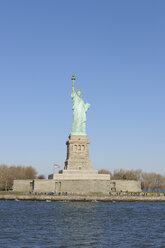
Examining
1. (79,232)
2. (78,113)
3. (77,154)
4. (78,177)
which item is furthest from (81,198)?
(79,232)

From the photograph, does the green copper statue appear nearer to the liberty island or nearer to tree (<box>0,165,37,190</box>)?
the liberty island

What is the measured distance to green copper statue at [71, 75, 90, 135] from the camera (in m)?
77.0

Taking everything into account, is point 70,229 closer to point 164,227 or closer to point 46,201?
point 164,227

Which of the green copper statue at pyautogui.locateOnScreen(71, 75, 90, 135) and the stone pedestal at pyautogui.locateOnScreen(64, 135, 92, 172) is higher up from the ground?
the green copper statue at pyautogui.locateOnScreen(71, 75, 90, 135)

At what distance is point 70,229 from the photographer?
28125mm

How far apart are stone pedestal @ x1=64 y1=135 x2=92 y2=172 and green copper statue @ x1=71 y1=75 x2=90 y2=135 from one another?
238 centimetres

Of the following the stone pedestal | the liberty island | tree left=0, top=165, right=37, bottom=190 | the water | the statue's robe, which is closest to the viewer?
the water

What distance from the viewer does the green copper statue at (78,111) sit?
77.0m

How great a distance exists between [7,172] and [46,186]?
3834cm

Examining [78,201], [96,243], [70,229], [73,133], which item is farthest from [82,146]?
[96,243]

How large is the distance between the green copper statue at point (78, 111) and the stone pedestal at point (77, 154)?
238cm

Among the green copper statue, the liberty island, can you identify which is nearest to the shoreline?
the liberty island

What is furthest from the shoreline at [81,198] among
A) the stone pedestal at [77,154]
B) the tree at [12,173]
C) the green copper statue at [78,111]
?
the tree at [12,173]

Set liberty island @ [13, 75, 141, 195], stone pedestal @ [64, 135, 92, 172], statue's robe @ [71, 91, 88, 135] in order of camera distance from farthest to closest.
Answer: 1. statue's robe @ [71, 91, 88, 135]
2. stone pedestal @ [64, 135, 92, 172]
3. liberty island @ [13, 75, 141, 195]
